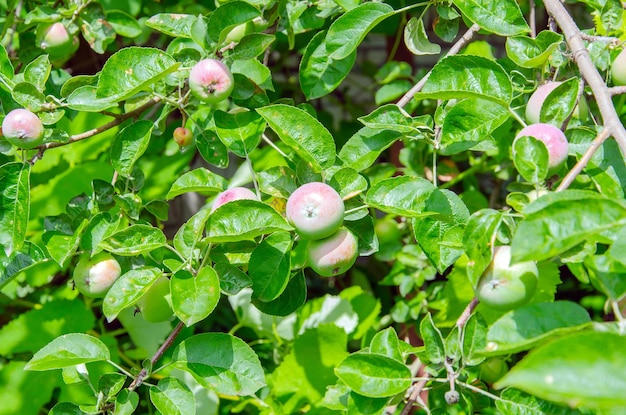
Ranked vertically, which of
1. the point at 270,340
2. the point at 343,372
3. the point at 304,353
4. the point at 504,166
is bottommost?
the point at 270,340

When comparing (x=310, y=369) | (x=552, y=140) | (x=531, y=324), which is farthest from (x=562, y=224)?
(x=310, y=369)

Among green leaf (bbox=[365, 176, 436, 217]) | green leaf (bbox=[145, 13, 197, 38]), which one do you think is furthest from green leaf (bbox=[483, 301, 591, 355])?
green leaf (bbox=[145, 13, 197, 38])

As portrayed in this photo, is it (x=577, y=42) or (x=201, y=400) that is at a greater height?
(x=577, y=42)

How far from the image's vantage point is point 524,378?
478mm

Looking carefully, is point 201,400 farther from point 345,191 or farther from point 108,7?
point 108,7

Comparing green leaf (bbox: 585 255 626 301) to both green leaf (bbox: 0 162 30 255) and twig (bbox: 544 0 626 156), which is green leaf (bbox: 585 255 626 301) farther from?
green leaf (bbox: 0 162 30 255)

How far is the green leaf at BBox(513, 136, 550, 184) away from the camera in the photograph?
69 centimetres

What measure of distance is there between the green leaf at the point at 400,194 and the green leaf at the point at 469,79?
0.11 metres

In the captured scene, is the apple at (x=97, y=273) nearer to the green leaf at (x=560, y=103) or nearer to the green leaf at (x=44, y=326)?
the green leaf at (x=44, y=326)

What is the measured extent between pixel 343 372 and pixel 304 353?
0.55 meters

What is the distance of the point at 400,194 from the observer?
82cm

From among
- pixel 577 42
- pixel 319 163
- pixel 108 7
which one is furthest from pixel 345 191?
pixel 108 7

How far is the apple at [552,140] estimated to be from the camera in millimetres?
753

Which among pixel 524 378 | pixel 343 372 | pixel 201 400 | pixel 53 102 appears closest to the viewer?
pixel 524 378
